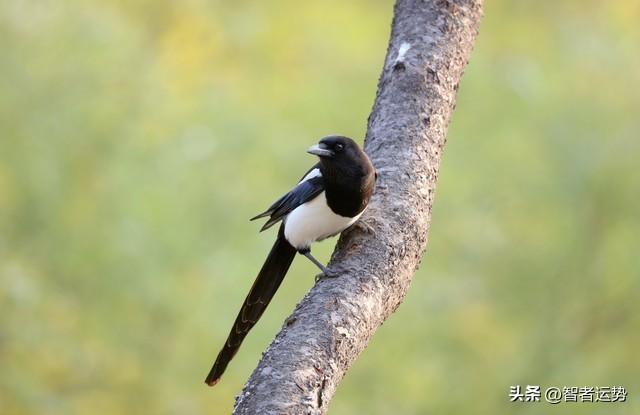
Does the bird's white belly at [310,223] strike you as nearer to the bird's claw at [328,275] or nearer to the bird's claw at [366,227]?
the bird's claw at [366,227]

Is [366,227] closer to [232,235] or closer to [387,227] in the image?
[387,227]

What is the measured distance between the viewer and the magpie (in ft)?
11.4

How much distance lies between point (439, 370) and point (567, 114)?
2498 millimetres

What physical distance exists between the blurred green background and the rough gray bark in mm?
3876

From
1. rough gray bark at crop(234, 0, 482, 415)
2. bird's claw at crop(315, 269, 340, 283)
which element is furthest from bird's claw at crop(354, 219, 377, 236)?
bird's claw at crop(315, 269, 340, 283)

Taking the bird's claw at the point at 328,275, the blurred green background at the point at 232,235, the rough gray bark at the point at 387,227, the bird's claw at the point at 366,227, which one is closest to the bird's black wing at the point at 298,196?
the rough gray bark at the point at 387,227

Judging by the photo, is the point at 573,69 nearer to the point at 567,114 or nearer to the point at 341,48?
the point at 567,114

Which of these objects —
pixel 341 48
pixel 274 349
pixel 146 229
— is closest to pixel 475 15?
pixel 274 349

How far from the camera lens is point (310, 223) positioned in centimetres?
388

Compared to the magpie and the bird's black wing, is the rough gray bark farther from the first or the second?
the bird's black wing

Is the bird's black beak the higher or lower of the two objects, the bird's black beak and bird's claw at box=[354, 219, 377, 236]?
the higher

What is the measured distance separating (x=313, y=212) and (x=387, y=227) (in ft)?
2.41

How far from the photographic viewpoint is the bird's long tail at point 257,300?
3.49 meters

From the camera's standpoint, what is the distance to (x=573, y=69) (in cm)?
859
